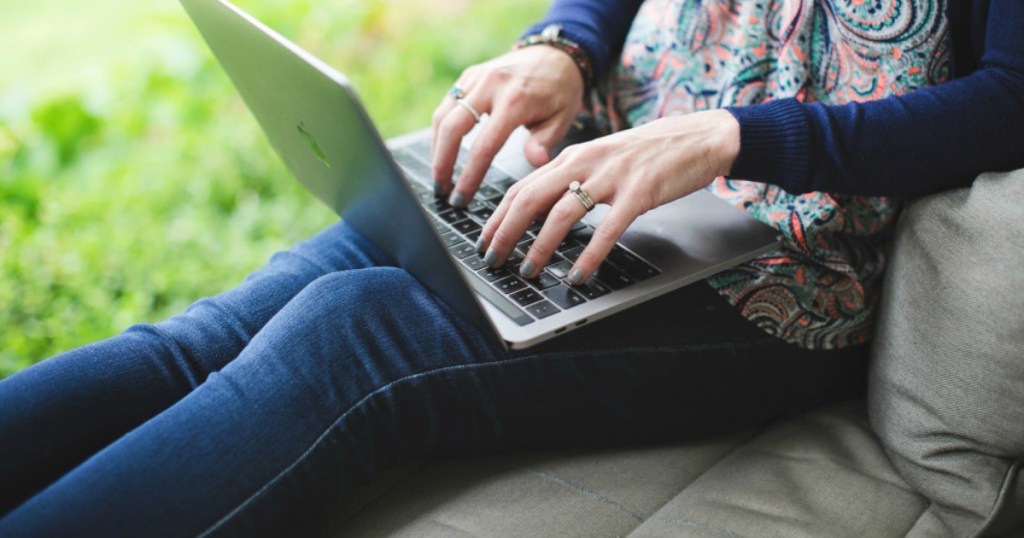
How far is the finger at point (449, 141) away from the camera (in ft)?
3.56

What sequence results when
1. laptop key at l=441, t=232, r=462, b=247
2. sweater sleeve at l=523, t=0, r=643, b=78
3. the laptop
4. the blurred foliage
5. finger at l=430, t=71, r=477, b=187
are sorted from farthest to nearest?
the blurred foliage → sweater sleeve at l=523, t=0, r=643, b=78 → finger at l=430, t=71, r=477, b=187 → laptop key at l=441, t=232, r=462, b=247 → the laptop

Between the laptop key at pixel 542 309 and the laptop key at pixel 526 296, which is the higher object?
the laptop key at pixel 526 296

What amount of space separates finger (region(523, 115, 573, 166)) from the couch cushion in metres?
0.36

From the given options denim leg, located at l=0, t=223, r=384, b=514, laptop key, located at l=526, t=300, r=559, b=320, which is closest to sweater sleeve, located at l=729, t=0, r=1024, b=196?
laptop key, located at l=526, t=300, r=559, b=320

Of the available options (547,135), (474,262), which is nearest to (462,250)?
(474,262)

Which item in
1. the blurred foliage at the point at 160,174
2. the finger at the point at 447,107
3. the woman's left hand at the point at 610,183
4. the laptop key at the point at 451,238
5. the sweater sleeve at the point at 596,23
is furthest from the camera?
the blurred foliage at the point at 160,174

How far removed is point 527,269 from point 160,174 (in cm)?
132

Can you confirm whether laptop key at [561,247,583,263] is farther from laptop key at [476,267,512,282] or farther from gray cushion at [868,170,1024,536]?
gray cushion at [868,170,1024,536]

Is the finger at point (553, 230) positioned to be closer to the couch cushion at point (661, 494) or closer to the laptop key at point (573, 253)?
the laptop key at point (573, 253)

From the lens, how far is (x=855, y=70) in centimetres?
102

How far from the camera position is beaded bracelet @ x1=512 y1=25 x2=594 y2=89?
3.94 ft

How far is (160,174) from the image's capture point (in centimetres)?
196

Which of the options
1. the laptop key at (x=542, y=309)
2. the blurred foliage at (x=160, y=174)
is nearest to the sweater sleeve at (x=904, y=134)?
the laptop key at (x=542, y=309)

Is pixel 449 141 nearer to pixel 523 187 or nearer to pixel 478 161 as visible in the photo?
pixel 478 161
